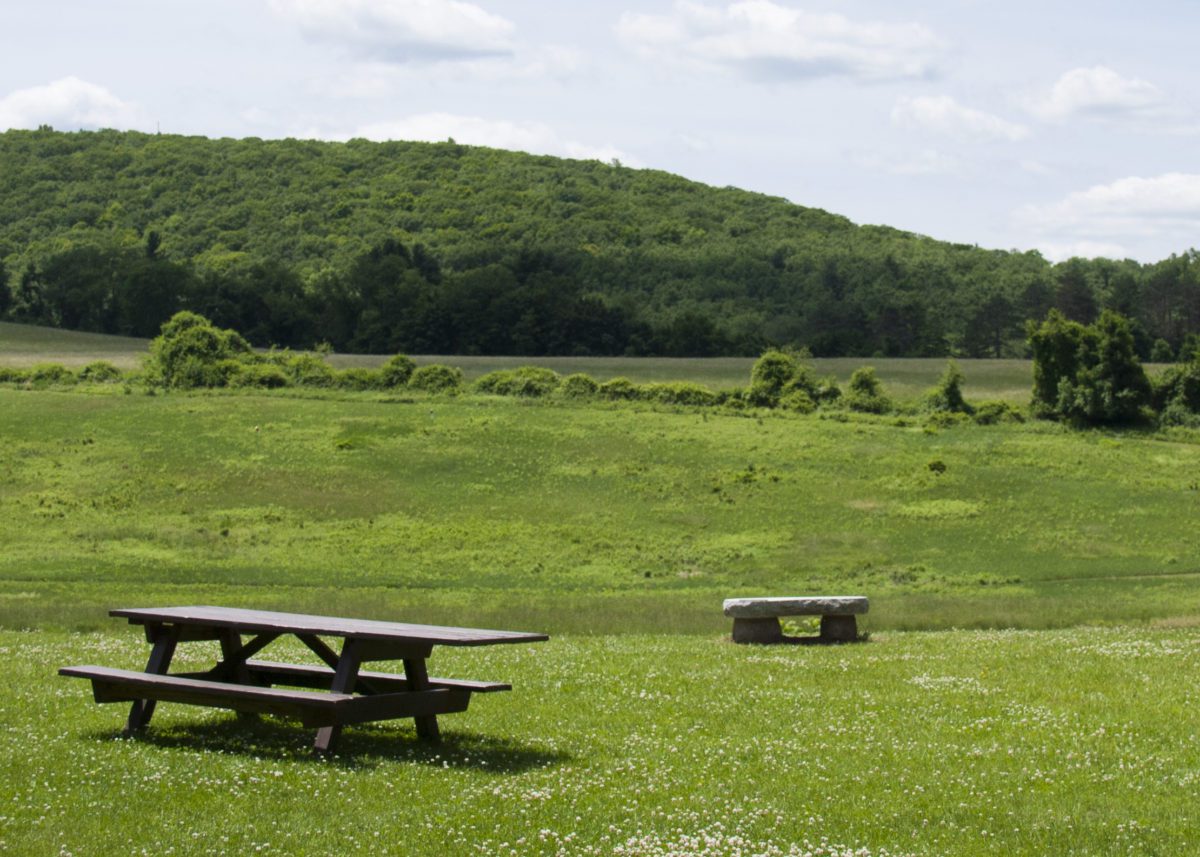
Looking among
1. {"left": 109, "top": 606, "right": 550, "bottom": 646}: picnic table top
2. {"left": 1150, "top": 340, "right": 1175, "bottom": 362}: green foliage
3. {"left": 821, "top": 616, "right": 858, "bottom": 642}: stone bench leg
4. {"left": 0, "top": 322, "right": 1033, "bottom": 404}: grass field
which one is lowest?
{"left": 821, "top": 616, "right": 858, "bottom": 642}: stone bench leg

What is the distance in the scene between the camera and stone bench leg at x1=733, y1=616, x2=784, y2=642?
22797 mm

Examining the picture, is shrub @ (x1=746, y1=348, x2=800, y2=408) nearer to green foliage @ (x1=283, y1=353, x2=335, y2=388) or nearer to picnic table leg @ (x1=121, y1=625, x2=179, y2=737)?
green foliage @ (x1=283, y1=353, x2=335, y2=388)

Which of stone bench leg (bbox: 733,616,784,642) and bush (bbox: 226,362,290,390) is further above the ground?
bush (bbox: 226,362,290,390)

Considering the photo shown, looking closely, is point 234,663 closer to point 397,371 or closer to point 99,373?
point 397,371

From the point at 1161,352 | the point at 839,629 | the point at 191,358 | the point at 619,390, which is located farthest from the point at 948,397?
the point at 839,629

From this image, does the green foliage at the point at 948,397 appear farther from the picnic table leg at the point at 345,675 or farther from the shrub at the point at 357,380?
the picnic table leg at the point at 345,675

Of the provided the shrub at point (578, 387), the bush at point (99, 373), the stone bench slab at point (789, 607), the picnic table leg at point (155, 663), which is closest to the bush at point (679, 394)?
the shrub at point (578, 387)

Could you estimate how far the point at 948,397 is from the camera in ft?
316

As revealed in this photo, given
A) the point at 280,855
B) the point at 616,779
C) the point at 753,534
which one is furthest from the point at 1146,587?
the point at 280,855

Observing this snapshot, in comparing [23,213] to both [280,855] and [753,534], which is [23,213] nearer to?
[753,534]

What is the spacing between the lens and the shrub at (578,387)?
312ft

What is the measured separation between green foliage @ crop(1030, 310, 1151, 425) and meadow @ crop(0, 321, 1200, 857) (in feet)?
7.74

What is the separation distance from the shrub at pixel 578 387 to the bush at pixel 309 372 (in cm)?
1624

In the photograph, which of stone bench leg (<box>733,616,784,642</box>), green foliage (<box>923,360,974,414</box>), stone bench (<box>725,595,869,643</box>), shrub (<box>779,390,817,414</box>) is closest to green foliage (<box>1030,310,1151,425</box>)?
green foliage (<box>923,360,974,414</box>)
